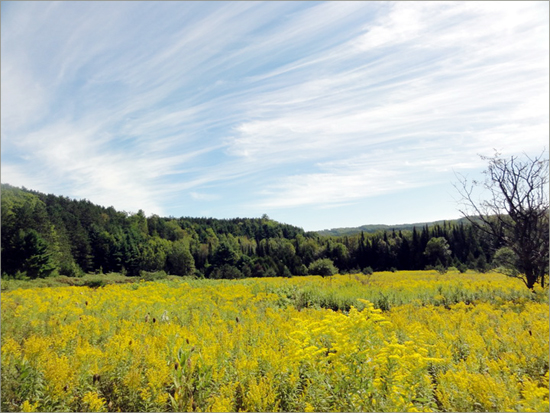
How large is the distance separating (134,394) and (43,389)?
3.34ft

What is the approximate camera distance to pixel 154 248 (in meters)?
70.4

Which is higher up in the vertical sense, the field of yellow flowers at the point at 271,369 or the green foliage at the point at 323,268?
the field of yellow flowers at the point at 271,369

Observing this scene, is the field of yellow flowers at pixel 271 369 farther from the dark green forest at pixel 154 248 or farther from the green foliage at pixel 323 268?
the dark green forest at pixel 154 248

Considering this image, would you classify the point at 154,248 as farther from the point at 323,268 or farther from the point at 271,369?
the point at 271,369

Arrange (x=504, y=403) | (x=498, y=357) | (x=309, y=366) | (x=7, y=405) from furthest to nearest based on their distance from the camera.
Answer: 1. (x=498, y=357)
2. (x=309, y=366)
3. (x=7, y=405)
4. (x=504, y=403)

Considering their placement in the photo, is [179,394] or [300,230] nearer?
[179,394]

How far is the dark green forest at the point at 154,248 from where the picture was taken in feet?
123

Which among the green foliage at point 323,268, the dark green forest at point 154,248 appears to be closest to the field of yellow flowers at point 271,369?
the green foliage at point 323,268

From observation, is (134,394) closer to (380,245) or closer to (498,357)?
(498,357)

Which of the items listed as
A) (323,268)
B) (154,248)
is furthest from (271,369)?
(154,248)

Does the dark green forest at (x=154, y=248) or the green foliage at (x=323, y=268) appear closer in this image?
the green foliage at (x=323, y=268)

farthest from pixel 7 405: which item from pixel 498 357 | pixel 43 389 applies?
pixel 498 357

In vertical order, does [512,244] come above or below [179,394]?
above

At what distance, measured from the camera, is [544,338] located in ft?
15.8
